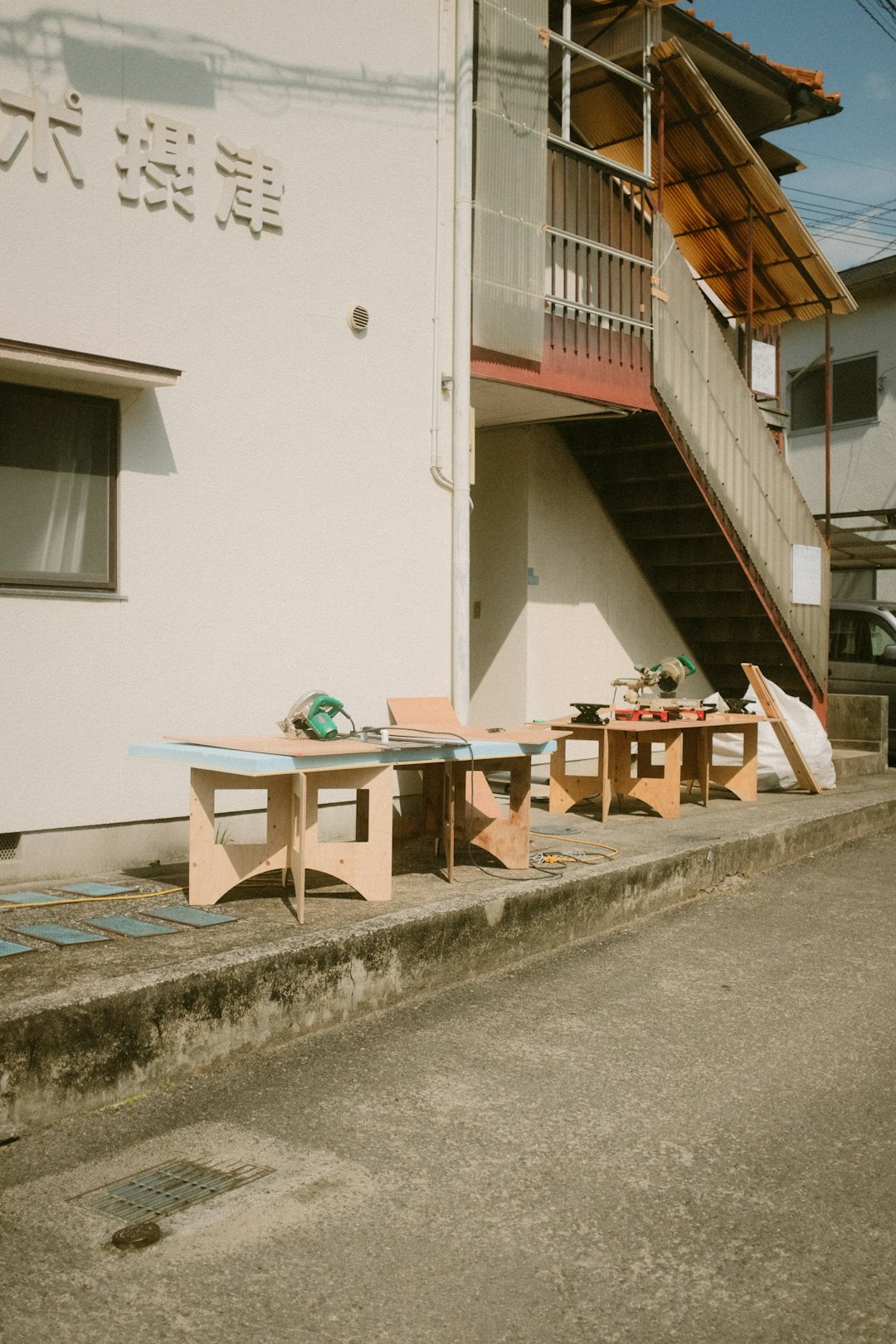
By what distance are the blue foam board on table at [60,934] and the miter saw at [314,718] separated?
1387 mm

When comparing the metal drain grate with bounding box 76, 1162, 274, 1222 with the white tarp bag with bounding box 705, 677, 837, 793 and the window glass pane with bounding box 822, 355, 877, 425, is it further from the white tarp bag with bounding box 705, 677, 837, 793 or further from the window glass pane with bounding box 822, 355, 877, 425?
the window glass pane with bounding box 822, 355, 877, 425

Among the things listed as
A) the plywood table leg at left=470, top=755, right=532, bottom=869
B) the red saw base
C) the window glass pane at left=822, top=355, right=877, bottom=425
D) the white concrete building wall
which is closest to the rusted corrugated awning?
the red saw base

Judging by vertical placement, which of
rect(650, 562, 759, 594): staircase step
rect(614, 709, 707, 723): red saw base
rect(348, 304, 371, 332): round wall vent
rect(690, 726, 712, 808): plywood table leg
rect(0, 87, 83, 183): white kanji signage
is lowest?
rect(690, 726, 712, 808): plywood table leg

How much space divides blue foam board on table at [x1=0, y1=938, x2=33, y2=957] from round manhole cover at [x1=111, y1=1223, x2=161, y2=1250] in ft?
5.80

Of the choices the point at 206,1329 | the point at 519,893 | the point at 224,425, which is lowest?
the point at 206,1329

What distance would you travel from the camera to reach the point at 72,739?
19.7 feet

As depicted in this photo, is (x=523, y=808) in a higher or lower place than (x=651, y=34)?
lower

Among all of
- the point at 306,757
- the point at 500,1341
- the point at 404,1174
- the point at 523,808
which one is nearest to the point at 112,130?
the point at 306,757

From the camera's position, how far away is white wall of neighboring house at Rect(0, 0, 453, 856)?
5922mm

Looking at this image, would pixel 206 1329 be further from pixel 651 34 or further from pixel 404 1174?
pixel 651 34

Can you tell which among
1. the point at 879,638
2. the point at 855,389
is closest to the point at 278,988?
the point at 879,638

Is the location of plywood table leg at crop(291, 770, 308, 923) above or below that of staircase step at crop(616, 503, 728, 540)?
below

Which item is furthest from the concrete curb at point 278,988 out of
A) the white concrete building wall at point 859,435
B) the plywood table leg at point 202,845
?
the white concrete building wall at point 859,435

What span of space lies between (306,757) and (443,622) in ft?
10.1
